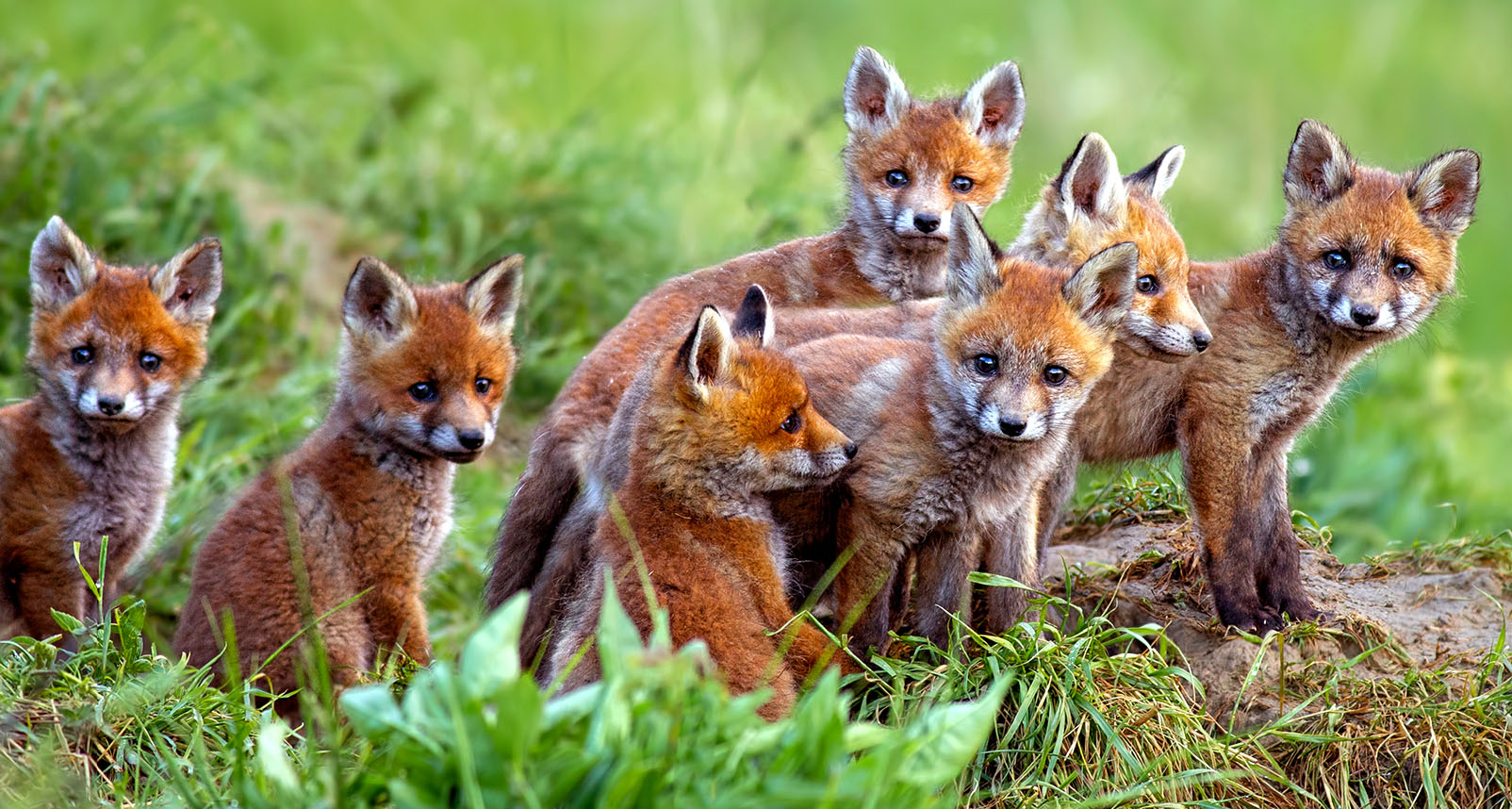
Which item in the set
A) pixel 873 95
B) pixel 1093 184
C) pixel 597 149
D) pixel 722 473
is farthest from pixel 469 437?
pixel 597 149

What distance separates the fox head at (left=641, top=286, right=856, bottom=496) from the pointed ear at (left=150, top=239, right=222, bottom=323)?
2270 millimetres

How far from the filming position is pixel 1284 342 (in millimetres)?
5355

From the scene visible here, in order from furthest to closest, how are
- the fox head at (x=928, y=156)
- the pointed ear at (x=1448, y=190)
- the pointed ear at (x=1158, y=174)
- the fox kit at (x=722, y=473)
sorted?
1. the fox head at (x=928, y=156)
2. the pointed ear at (x=1158, y=174)
3. the pointed ear at (x=1448, y=190)
4. the fox kit at (x=722, y=473)

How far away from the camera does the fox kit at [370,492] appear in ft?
17.5

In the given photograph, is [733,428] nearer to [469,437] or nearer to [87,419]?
[469,437]

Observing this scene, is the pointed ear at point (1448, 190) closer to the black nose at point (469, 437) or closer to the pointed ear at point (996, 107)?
the pointed ear at point (996, 107)

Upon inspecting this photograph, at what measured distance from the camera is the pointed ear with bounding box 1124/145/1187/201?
227 inches

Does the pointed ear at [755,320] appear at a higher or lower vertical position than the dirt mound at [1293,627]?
higher

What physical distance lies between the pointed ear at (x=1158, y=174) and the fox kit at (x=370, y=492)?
2577mm

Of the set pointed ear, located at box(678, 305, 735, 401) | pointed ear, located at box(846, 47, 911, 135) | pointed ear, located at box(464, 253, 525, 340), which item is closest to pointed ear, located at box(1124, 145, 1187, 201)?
pointed ear, located at box(846, 47, 911, 135)

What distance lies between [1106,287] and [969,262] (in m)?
0.49

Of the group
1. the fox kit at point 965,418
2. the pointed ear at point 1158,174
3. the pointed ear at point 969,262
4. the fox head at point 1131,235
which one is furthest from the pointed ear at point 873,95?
the fox kit at point 965,418

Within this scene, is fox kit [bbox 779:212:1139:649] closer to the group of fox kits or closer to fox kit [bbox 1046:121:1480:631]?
the group of fox kits

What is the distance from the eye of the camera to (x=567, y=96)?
40.1ft
